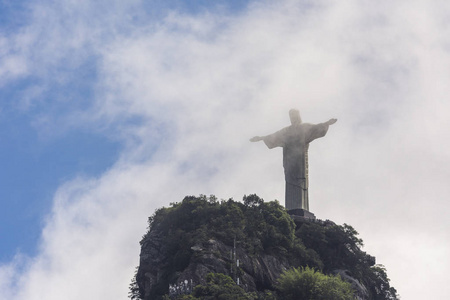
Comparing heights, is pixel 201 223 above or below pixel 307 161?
below

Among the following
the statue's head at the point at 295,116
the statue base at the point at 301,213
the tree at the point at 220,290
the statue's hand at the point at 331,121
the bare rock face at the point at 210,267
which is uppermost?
the statue's head at the point at 295,116

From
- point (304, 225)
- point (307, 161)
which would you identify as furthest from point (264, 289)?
point (307, 161)

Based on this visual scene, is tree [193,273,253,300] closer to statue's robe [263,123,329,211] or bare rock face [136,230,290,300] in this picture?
bare rock face [136,230,290,300]

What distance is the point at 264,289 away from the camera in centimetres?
3928

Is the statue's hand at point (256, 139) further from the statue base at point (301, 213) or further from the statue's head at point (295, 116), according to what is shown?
the statue base at point (301, 213)

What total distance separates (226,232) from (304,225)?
23.2ft

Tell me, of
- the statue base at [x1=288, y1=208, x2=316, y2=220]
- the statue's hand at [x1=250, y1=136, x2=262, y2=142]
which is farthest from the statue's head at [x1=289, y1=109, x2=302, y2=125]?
the statue base at [x1=288, y1=208, x2=316, y2=220]

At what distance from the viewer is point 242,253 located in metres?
39.9

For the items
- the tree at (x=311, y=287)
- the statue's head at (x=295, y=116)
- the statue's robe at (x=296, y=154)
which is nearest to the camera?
the tree at (x=311, y=287)

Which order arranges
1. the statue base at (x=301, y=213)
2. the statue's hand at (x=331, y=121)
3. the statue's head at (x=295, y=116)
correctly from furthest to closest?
the statue's head at (x=295, y=116) < the statue's hand at (x=331, y=121) < the statue base at (x=301, y=213)

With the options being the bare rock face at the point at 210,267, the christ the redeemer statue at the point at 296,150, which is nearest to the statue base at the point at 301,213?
the christ the redeemer statue at the point at 296,150

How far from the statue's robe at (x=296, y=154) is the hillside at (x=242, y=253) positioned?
2.19 meters

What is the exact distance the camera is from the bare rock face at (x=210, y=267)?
3812 centimetres

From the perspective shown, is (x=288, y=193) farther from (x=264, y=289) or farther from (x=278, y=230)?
(x=264, y=289)
